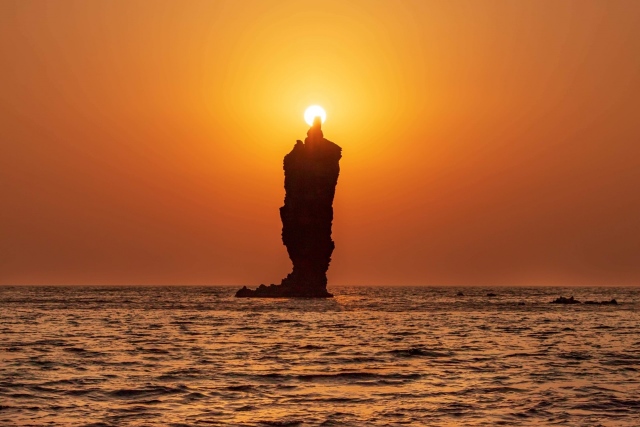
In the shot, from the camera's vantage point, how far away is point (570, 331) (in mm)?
62625

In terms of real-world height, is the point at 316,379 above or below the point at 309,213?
below

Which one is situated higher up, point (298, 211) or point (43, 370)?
point (298, 211)

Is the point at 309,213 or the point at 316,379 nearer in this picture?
the point at 316,379

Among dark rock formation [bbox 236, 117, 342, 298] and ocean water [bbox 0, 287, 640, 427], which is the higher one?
dark rock formation [bbox 236, 117, 342, 298]

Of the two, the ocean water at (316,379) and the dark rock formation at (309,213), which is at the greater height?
the dark rock formation at (309,213)

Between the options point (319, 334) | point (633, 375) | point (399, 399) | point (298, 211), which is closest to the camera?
point (399, 399)

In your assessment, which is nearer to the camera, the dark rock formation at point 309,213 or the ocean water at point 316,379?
the ocean water at point 316,379

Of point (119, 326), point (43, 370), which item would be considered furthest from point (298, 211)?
point (43, 370)

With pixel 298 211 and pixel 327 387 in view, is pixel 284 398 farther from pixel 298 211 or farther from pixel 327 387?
pixel 298 211

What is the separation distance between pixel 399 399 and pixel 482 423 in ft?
15.2

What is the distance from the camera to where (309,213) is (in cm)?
13888

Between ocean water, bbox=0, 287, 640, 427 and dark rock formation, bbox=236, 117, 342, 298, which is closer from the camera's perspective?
ocean water, bbox=0, 287, 640, 427

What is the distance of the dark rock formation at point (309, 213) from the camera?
13862 centimetres

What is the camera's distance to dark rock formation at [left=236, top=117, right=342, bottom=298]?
139 meters
